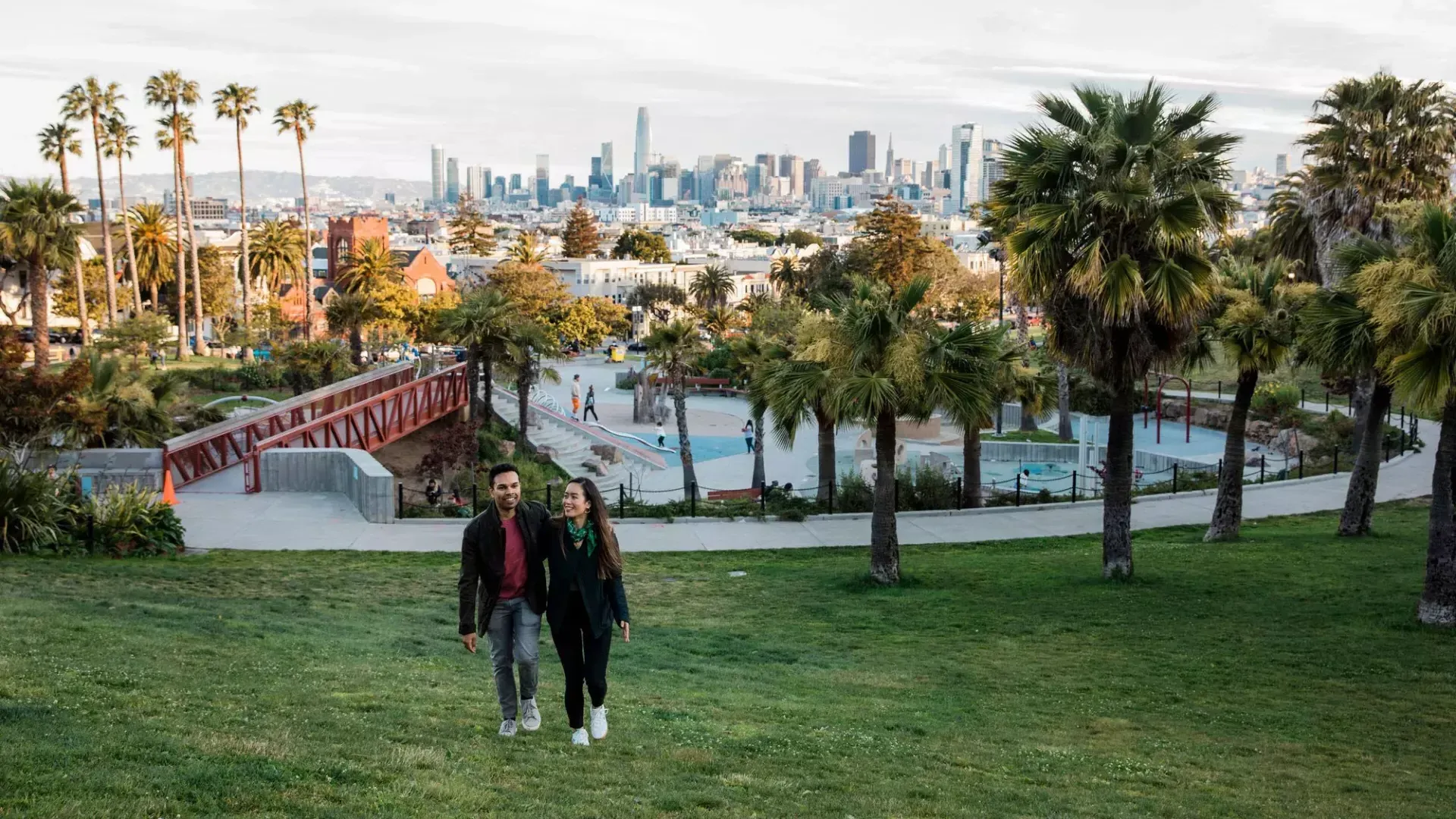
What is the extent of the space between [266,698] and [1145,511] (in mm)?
20322

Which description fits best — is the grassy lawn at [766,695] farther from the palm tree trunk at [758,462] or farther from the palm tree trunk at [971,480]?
the palm tree trunk at [758,462]

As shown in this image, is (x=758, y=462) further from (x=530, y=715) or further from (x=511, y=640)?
(x=511, y=640)

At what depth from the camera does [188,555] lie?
1880cm

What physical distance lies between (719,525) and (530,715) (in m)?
15.1

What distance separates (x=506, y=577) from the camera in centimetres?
812

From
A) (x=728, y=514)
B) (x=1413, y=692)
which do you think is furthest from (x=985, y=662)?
(x=728, y=514)

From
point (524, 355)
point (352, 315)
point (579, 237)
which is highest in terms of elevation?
point (579, 237)

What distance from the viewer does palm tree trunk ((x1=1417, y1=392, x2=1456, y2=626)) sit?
1471 centimetres

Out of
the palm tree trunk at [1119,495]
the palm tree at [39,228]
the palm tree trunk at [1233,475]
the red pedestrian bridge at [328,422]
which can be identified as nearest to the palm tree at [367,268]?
the palm tree at [39,228]

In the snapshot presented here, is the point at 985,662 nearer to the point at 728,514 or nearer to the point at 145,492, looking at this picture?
the point at 728,514

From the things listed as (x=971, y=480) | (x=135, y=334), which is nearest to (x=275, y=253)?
(x=135, y=334)

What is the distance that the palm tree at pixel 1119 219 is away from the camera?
16562 mm

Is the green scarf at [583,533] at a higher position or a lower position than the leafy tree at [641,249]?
lower

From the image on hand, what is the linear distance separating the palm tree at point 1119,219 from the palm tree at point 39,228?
114 feet
